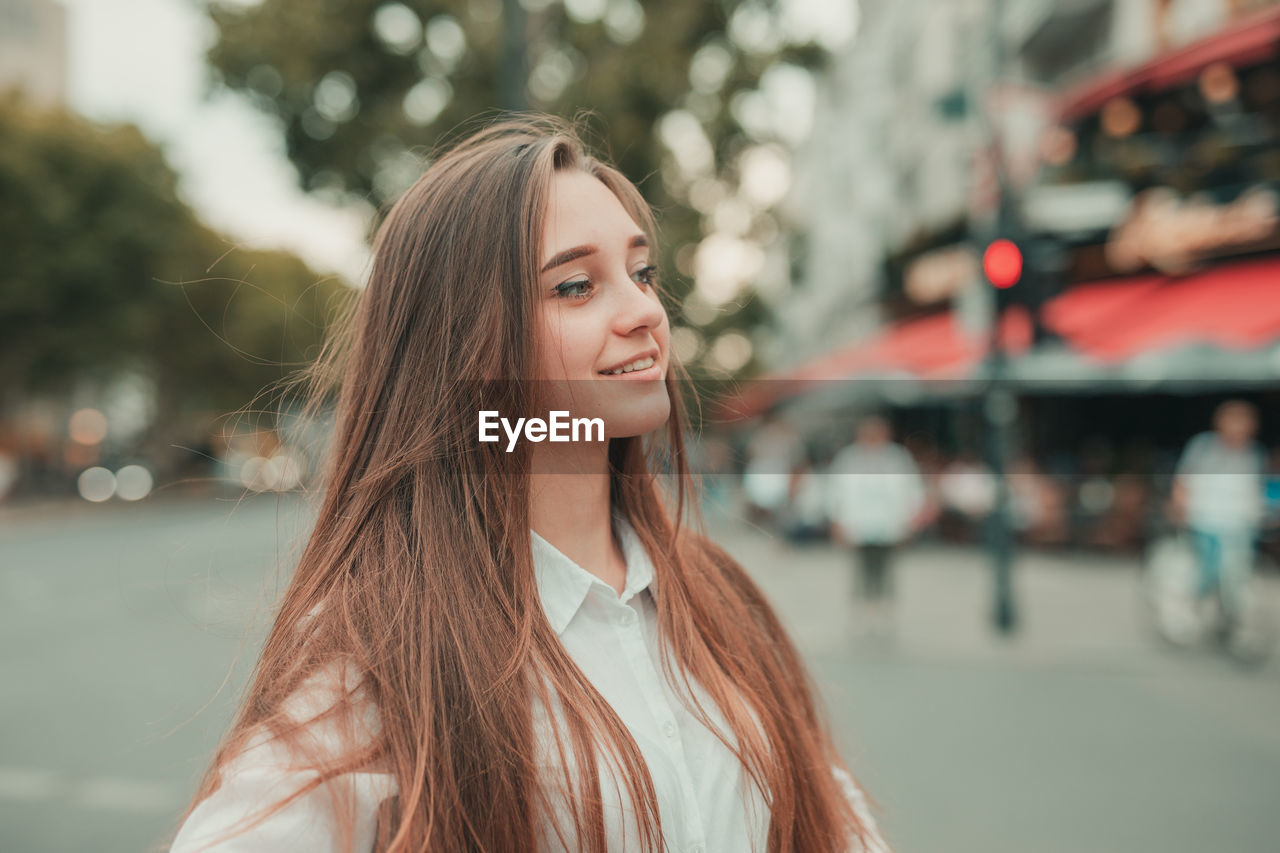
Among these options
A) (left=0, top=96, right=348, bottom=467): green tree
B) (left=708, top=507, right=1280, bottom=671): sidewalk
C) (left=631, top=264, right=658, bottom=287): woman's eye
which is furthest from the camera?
(left=0, top=96, right=348, bottom=467): green tree

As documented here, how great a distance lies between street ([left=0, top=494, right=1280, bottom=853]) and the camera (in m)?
4.15

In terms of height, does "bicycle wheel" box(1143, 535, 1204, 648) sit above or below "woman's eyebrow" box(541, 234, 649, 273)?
below

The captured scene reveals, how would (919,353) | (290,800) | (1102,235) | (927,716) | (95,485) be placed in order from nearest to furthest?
1. (290,800)
2. (927,716)
3. (1102,235)
4. (919,353)
5. (95,485)

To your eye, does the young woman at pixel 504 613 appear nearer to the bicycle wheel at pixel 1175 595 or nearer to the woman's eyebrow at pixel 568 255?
the woman's eyebrow at pixel 568 255

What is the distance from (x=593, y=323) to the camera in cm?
141

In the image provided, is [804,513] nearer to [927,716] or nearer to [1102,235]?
[1102,235]

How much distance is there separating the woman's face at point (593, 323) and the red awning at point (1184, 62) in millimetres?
13429

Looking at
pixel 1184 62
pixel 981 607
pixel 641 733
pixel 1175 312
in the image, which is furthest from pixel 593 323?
pixel 1184 62

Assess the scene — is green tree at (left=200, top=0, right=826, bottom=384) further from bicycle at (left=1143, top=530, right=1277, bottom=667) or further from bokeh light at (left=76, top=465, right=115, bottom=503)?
bokeh light at (left=76, top=465, right=115, bottom=503)

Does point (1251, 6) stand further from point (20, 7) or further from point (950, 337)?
point (20, 7)

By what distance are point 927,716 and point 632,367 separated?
5.31 metres

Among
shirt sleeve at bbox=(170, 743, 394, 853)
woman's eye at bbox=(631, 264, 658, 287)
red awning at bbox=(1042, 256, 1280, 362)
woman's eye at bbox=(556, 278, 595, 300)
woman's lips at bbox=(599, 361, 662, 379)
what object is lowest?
shirt sleeve at bbox=(170, 743, 394, 853)

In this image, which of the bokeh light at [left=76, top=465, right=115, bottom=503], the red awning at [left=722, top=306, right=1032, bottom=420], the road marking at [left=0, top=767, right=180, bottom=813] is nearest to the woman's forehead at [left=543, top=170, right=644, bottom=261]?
the road marking at [left=0, top=767, right=180, bottom=813]

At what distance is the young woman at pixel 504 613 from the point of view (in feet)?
3.86
